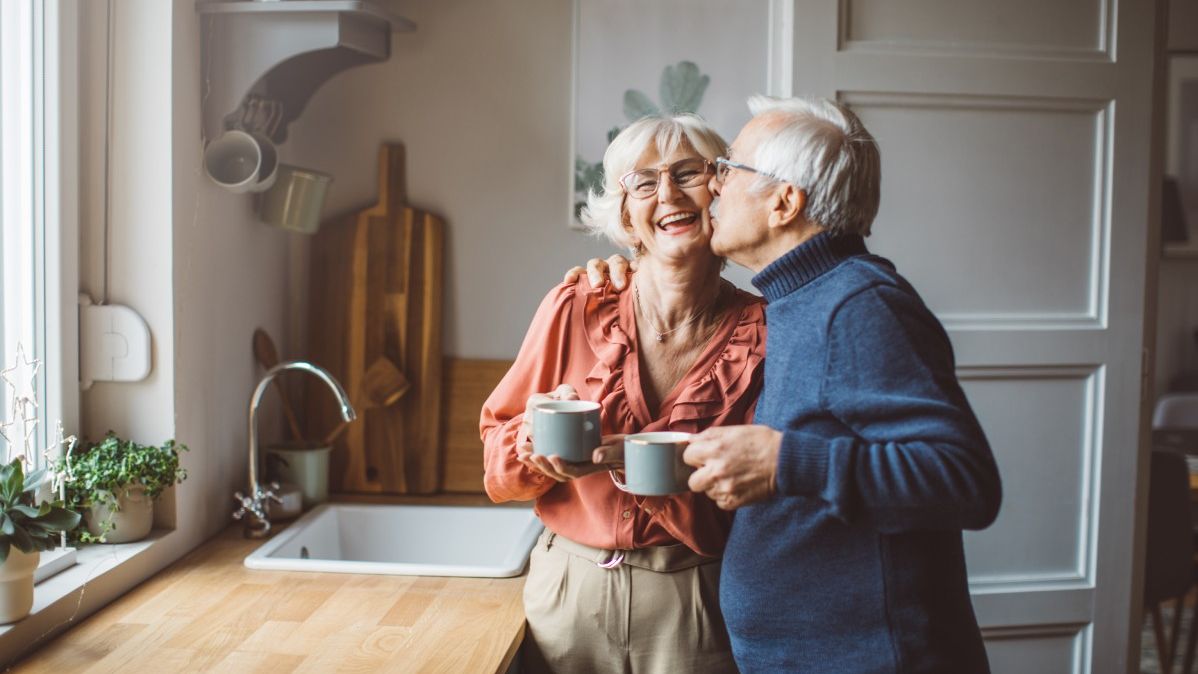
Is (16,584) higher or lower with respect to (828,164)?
lower

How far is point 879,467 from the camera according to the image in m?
1.07

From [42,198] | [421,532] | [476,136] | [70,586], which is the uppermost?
[476,136]

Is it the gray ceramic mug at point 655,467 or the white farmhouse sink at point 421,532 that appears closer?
the gray ceramic mug at point 655,467

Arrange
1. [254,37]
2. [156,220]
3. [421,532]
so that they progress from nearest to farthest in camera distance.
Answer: [156,220]
[254,37]
[421,532]

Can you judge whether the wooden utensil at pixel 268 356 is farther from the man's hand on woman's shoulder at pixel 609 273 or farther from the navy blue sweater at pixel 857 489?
the navy blue sweater at pixel 857 489

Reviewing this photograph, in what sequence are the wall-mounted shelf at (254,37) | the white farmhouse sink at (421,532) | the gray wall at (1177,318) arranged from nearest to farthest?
the wall-mounted shelf at (254,37), the white farmhouse sink at (421,532), the gray wall at (1177,318)

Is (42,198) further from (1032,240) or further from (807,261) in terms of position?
(1032,240)

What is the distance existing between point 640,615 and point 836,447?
0.50 meters

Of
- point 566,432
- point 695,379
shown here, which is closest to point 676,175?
point 695,379

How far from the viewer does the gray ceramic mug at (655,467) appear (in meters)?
1.17

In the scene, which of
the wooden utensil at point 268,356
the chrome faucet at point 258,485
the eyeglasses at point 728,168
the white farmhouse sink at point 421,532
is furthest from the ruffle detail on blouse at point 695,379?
the wooden utensil at point 268,356

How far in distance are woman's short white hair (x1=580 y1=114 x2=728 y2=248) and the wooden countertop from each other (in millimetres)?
662

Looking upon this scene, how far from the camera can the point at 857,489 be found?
1.09 m

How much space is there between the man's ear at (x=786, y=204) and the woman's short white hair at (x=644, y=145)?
26 cm
